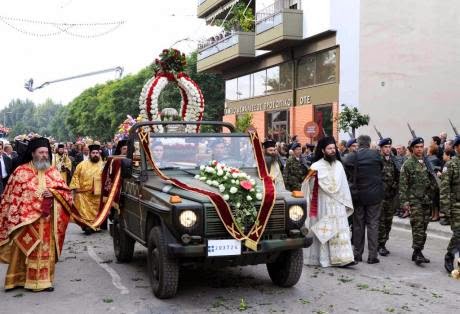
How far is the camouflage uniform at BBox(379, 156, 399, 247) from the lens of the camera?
974 cm

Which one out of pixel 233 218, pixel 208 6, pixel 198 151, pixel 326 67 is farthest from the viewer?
pixel 208 6

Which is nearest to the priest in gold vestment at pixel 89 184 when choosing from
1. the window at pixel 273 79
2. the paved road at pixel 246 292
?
the paved road at pixel 246 292

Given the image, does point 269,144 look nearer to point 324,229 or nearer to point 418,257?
point 324,229

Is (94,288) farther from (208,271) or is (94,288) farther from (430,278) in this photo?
(430,278)

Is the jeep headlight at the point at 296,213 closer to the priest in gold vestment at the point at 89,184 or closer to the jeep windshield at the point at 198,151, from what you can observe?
the jeep windshield at the point at 198,151

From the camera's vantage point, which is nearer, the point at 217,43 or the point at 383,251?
the point at 383,251

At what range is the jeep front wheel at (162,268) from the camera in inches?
250

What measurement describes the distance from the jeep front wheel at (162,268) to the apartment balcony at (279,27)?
21.2 meters

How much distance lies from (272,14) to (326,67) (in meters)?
3.81

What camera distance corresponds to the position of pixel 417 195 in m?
8.80

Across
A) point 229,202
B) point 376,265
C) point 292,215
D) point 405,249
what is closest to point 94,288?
point 229,202

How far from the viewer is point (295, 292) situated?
6984 millimetres

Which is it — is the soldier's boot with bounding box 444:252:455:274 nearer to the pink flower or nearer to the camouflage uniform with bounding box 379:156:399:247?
the camouflage uniform with bounding box 379:156:399:247

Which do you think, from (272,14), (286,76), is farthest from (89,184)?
(286,76)
